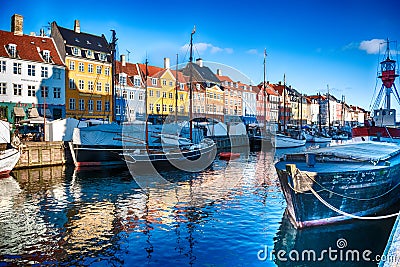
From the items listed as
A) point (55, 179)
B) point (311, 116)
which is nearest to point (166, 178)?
point (55, 179)

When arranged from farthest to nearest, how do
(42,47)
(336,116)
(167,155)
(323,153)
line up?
(336,116)
(42,47)
(167,155)
(323,153)

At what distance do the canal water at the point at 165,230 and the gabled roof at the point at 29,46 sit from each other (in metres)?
25.8

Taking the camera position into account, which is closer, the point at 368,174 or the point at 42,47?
the point at 368,174

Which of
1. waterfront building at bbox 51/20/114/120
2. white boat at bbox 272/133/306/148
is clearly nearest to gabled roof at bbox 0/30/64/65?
waterfront building at bbox 51/20/114/120

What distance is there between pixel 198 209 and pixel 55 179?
12.9 metres

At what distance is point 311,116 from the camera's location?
11150cm

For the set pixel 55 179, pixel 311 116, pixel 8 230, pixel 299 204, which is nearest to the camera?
pixel 299 204

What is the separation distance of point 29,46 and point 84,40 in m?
8.76

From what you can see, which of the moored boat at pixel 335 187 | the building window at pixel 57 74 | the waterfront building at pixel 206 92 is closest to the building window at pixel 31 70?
the building window at pixel 57 74

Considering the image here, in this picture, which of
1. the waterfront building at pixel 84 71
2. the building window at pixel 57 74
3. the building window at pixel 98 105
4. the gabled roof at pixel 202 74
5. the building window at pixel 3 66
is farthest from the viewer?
the gabled roof at pixel 202 74

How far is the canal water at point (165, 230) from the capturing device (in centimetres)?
988

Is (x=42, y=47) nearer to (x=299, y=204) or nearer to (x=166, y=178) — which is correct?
(x=166, y=178)

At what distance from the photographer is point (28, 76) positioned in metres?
41.2

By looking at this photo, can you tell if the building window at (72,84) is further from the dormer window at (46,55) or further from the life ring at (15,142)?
the life ring at (15,142)
